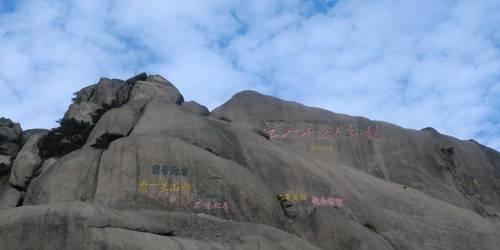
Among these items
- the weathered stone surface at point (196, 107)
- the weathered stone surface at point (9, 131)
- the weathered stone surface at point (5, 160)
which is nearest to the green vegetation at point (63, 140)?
the weathered stone surface at point (5, 160)

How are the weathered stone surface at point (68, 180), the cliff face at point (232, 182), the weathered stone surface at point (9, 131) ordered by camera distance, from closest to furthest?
1. the cliff face at point (232, 182)
2. the weathered stone surface at point (68, 180)
3. the weathered stone surface at point (9, 131)

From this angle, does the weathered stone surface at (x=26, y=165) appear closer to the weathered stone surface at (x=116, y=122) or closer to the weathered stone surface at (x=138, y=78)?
the weathered stone surface at (x=116, y=122)

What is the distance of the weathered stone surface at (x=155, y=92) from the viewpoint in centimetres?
2941

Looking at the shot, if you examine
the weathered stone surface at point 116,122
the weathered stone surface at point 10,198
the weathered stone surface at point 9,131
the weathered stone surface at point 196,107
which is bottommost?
the weathered stone surface at point 10,198

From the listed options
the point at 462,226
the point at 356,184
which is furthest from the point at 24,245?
the point at 462,226

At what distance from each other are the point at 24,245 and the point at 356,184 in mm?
14067

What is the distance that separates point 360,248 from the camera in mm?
19453

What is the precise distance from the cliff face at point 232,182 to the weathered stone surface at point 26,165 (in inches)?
1.9

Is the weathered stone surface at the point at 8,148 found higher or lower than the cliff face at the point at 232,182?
higher

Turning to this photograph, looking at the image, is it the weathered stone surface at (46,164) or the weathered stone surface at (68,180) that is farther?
the weathered stone surface at (46,164)

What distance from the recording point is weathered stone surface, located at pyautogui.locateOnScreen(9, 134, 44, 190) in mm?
22562

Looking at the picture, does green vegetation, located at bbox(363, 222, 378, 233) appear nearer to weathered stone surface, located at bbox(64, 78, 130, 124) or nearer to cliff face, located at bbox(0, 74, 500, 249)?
cliff face, located at bbox(0, 74, 500, 249)

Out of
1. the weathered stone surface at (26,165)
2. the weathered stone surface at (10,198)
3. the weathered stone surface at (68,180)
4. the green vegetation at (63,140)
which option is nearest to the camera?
the weathered stone surface at (68,180)

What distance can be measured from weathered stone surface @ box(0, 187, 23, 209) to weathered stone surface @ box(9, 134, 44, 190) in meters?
0.28
